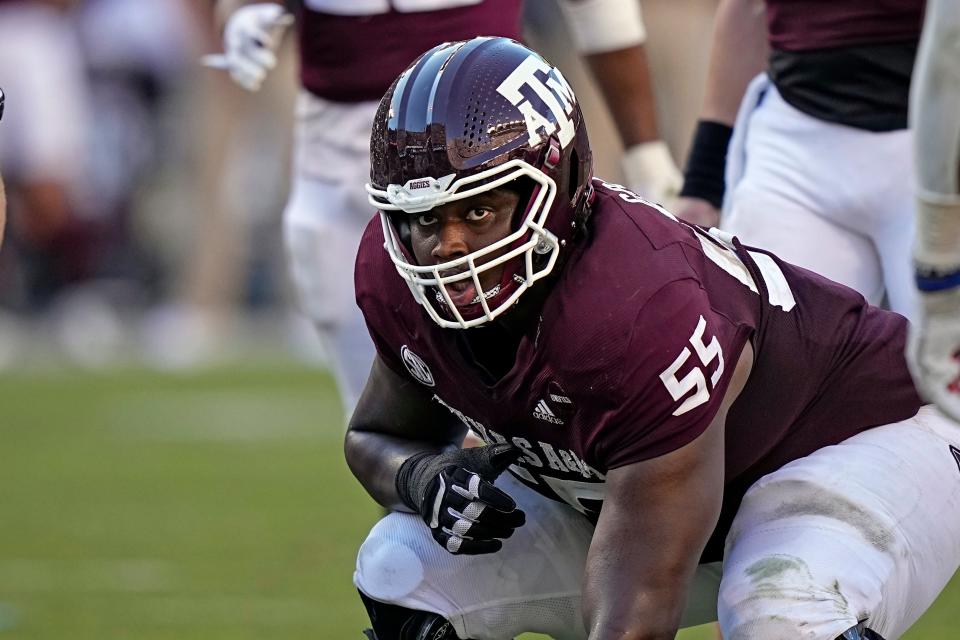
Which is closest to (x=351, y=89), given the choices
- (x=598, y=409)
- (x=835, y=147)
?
(x=835, y=147)

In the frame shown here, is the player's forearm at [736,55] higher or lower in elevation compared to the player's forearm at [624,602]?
higher

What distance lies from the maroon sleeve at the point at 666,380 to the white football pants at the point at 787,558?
0.32 meters

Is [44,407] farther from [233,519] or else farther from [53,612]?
[53,612]

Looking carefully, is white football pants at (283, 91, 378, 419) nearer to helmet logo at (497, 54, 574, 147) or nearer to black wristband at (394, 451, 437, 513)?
black wristband at (394, 451, 437, 513)

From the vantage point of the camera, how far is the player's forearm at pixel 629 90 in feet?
14.9

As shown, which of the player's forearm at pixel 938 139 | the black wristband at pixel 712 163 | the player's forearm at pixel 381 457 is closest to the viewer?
the player's forearm at pixel 938 139

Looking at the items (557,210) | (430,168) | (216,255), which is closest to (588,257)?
(557,210)

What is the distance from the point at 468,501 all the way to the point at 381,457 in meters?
0.36

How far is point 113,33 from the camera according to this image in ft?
38.1

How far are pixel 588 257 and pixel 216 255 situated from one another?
349 inches

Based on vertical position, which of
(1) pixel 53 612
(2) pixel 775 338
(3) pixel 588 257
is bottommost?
(1) pixel 53 612

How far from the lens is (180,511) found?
6.28 meters

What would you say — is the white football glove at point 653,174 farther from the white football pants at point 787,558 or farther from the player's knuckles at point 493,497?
the player's knuckles at point 493,497

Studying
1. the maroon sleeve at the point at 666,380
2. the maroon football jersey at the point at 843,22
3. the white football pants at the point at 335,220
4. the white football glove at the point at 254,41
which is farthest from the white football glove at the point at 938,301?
the white football glove at the point at 254,41
